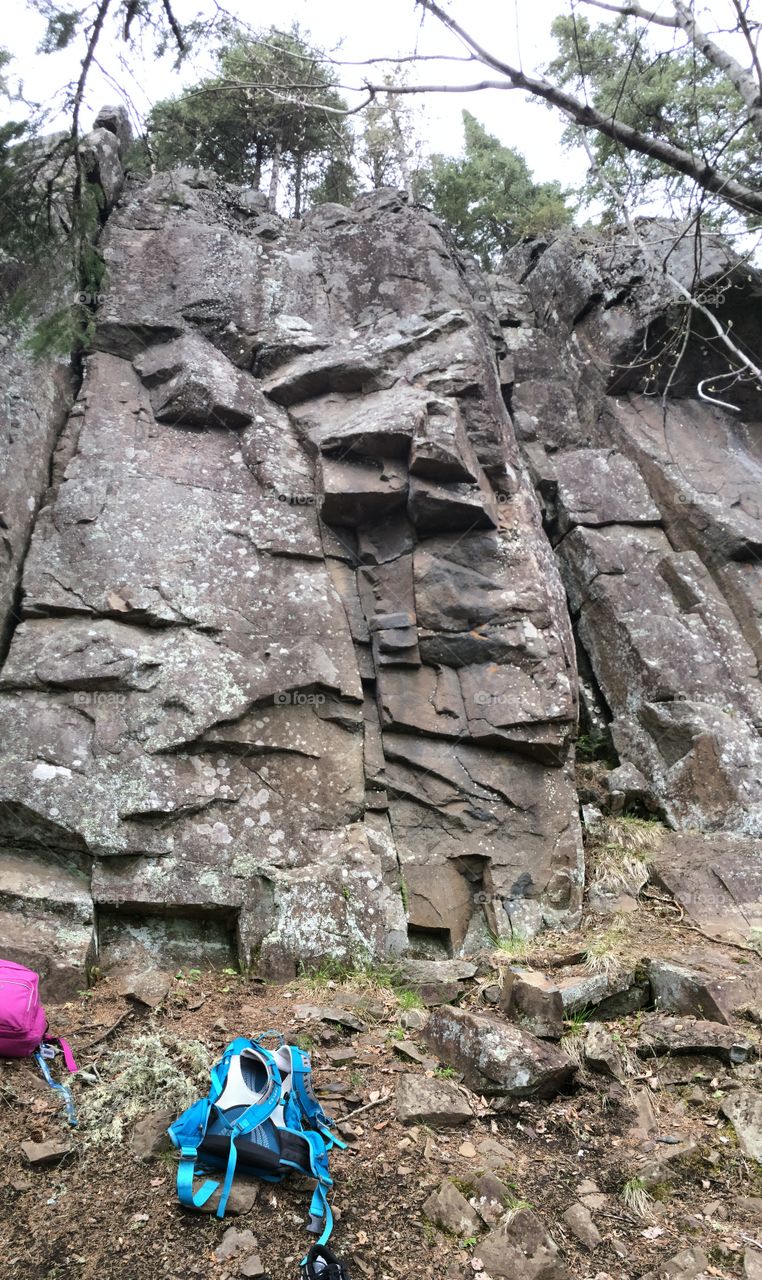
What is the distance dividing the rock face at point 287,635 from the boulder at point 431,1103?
2141 mm

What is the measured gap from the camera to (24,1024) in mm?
4465

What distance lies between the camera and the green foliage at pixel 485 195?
17.5 metres

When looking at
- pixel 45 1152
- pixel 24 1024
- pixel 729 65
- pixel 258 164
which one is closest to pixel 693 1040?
pixel 45 1152

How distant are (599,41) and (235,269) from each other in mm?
7287

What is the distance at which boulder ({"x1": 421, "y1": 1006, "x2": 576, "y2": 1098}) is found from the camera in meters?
4.38

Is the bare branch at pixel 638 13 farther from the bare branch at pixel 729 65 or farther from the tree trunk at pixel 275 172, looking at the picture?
the tree trunk at pixel 275 172

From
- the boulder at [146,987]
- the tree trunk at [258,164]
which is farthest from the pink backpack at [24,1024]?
the tree trunk at [258,164]

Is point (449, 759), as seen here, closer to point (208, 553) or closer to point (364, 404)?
point (208, 553)

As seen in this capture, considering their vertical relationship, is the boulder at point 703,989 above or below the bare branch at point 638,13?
below

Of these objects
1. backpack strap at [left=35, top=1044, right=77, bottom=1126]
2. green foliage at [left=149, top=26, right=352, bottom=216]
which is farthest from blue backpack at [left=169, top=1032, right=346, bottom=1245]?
green foliage at [left=149, top=26, right=352, bottom=216]

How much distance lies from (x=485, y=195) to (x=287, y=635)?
14.5m

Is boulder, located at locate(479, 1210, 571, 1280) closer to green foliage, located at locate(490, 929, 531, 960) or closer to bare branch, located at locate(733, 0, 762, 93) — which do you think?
green foliage, located at locate(490, 929, 531, 960)

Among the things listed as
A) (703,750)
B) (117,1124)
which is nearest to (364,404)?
(703,750)

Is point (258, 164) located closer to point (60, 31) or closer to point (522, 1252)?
point (60, 31)
